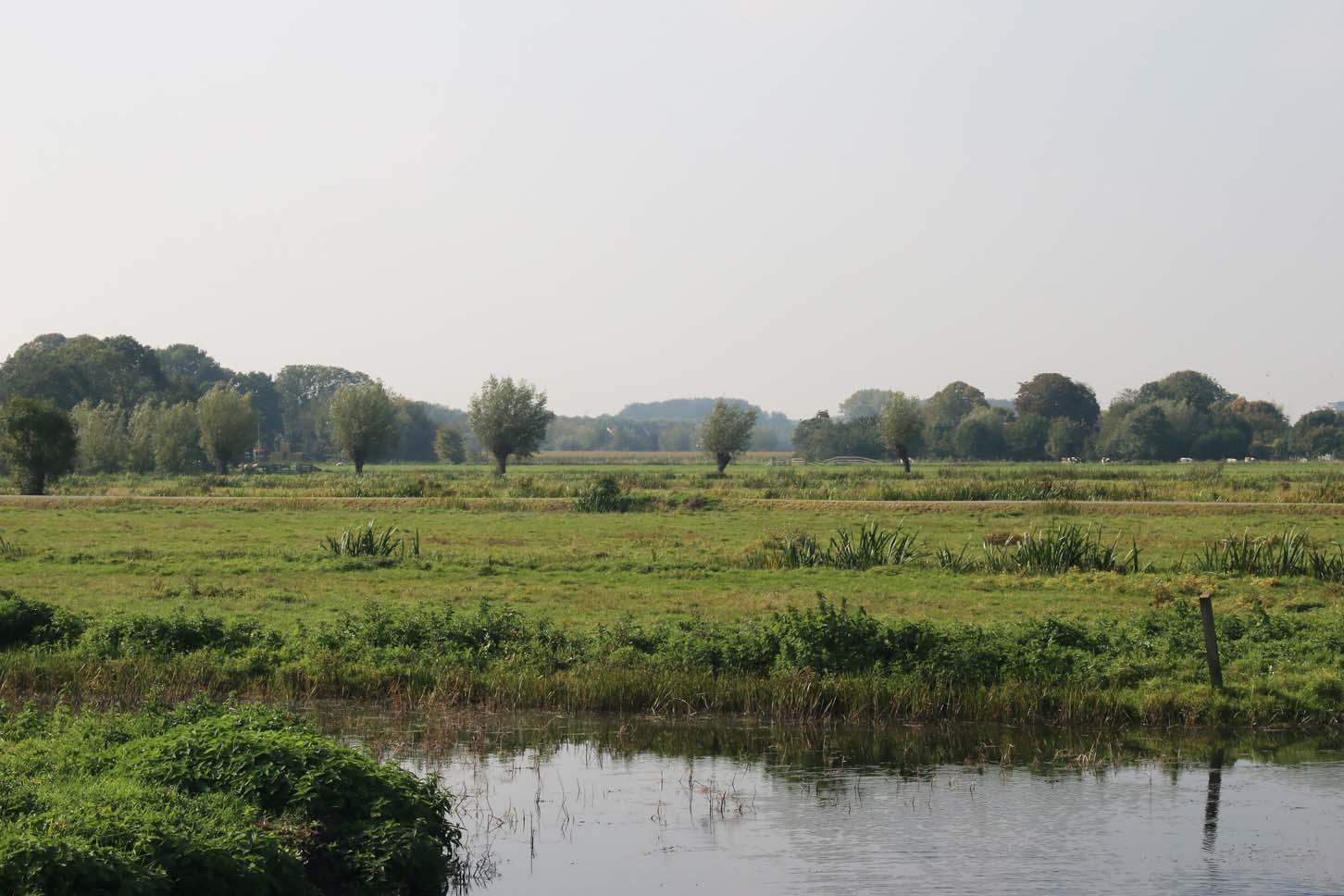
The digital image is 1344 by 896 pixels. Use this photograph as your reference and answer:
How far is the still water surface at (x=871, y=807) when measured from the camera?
13.3 meters

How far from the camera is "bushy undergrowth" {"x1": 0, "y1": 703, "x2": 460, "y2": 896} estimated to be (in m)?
10.3

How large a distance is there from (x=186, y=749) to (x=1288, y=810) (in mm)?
12172

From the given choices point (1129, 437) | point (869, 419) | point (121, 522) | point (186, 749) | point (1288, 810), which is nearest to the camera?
point (186, 749)

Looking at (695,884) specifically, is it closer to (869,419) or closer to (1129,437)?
(1129,437)

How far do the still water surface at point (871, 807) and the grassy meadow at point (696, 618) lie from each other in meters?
1.01

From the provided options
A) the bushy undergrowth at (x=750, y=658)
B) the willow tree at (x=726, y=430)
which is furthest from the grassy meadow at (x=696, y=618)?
the willow tree at (x=726, y=430)

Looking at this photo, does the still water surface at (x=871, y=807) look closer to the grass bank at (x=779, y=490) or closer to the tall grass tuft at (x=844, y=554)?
the tall grass tuft at (x=844, y=554)

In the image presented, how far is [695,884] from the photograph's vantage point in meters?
13.2

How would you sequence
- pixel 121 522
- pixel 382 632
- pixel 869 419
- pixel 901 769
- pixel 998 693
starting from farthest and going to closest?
pixel 869 419 → pixel 121 522 → pixel 382 632 → pixel 998 693 → pixel 901 769

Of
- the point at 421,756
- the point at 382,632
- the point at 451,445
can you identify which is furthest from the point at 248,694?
the point at 451,445

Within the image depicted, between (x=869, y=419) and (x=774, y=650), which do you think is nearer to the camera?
(x=774, y=650)

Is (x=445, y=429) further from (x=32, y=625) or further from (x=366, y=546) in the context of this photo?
(x=32, y=625)

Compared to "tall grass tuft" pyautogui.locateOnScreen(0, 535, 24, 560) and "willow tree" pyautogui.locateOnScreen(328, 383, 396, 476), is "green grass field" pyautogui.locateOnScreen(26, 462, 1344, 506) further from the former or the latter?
"willow tree" pyautogui.locateOnScreen(328, 383, 396, 476)

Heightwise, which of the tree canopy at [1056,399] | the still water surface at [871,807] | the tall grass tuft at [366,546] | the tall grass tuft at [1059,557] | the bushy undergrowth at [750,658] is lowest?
the still water surface at [871,807]
